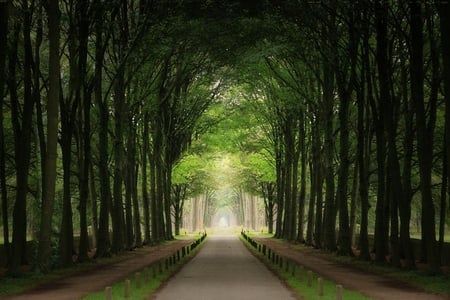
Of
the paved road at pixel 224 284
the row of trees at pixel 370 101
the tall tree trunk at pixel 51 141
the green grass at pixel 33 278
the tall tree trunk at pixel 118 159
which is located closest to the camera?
the paved road at pixel 224 284

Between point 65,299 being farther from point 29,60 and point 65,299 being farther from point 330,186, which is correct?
point 330,186

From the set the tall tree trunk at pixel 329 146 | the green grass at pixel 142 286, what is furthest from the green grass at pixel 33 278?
the tall tree trunk at pixel 329 146

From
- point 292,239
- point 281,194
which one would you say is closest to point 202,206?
point 281,194

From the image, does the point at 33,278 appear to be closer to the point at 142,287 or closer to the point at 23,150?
the point at 23,150

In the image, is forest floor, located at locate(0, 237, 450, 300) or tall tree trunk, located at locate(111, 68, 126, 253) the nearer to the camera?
forest floor, located at locate(0, 237, 450, 300)

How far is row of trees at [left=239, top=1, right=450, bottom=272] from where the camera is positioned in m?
27.0

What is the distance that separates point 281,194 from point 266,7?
39.4 meters

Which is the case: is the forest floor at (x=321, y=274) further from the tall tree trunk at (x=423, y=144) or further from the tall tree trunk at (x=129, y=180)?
the tall tree trunk at (x=129, y=180)

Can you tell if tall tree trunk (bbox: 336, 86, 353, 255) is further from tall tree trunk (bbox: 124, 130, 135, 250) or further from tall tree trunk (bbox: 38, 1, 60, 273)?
tall tree trunk (bbox: 38, 1, 60, 273)

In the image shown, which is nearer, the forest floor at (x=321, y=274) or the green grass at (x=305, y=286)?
the green grass at (x=305, y=286)

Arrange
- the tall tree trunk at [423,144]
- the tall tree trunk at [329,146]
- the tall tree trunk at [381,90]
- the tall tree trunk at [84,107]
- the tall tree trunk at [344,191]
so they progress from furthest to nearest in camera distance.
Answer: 1. the tall tree trunk at [329,146]
2. the tall tree trunk at [344,191]
3. the tall tree trunk at [84,107]
4. the tall tree trunk at [381,90]
5. the tall tree trunk at [423,144]

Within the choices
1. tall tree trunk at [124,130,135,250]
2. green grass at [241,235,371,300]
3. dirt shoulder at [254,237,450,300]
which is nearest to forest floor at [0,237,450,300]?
dirt shoulder at [254,237,450,300]

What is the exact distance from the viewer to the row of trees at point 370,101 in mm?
26953

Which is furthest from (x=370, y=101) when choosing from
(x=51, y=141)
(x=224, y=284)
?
(x=51, y=141)
